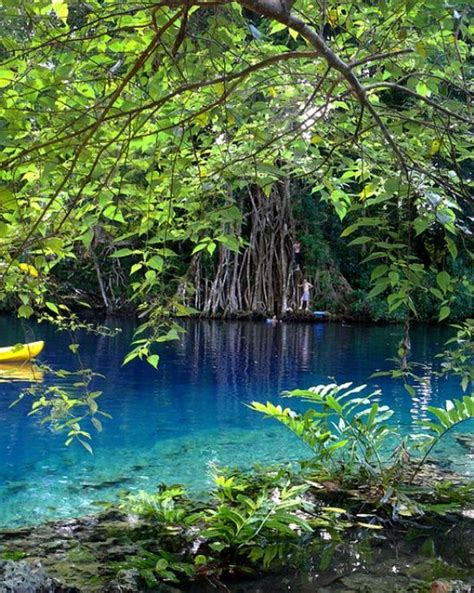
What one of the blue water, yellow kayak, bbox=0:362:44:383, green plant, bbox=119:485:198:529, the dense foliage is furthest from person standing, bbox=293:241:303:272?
green plant, bbox=119:485:198:529

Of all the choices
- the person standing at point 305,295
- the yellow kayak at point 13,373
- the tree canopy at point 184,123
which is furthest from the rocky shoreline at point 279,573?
the person standing at point 305,295

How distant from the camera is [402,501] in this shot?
369cm

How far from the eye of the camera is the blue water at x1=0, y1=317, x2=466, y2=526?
4.92 m

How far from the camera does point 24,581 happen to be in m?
2.40

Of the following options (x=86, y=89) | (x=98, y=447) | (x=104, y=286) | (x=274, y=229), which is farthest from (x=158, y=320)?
(x=104, y=286)

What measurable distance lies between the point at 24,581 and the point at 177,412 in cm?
542

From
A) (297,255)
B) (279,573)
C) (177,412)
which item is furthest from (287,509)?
(297,255)

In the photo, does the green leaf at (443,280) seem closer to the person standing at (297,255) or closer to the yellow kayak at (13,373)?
the yellow kayak at (13,373)

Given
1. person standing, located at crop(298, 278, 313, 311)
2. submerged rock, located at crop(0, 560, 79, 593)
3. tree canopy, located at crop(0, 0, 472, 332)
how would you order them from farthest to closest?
person standing, located at crop(298, 278, 313, 311), submerged rock, located at crop(0, 560, 79, 593), tree canopy, located at crop(0, 0, 472, 332)

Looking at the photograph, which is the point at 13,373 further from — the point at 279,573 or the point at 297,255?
the point at 297,255

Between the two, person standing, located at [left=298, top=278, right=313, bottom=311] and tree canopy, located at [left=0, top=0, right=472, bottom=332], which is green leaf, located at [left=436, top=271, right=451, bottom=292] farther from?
person standing, located at [left=298, top=278, right=313, bottom=311]

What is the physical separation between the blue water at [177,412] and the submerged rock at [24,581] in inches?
32.9

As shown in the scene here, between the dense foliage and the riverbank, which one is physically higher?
the dense foliage

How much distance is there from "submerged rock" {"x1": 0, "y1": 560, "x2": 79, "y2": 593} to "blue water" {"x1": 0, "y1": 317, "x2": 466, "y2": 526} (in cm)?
84
